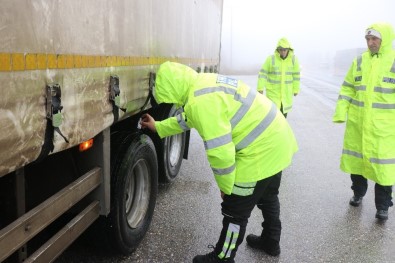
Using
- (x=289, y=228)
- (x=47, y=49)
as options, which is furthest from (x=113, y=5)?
(x=289, y=228)

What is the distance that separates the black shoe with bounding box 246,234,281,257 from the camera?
343 cm

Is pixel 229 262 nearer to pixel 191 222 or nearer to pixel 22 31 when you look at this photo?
pixel 191 222

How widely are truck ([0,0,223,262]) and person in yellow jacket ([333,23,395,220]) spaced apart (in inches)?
73.7

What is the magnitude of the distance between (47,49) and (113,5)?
751 mm

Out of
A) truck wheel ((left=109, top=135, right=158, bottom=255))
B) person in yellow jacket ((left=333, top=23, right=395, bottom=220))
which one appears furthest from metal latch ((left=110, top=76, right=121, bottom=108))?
person in yellow jacket ((left=333, top=23, right=395, bottom=220))

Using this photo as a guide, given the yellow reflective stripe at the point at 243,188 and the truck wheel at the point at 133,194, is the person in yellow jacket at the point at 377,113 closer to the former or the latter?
the yellow reflective stripe at the point at 243,188

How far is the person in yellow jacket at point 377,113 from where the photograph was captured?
4.05 meters

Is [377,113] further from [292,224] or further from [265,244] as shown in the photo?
[265,244]

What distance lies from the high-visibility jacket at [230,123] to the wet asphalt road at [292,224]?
985 mm

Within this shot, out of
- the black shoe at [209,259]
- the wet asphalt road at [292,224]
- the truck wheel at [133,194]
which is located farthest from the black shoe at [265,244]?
the truck wheel at [133,194]

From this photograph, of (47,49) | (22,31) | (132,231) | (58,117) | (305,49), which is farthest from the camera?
(305,49)

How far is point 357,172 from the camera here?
4414 millimetres

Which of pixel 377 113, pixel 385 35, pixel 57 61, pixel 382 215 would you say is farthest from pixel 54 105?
pixel 382 215

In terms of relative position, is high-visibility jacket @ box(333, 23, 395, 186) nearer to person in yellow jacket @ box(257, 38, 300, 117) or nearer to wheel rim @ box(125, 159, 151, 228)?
wheel rim @ box(125, 159, 151, 228)
